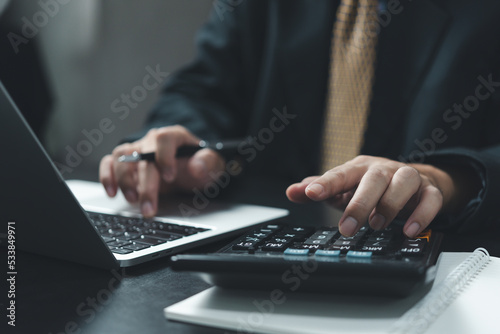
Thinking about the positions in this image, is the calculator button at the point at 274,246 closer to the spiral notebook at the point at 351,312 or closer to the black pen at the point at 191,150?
the spiral notebook at the point at 351,312

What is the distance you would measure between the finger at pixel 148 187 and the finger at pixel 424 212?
320mm

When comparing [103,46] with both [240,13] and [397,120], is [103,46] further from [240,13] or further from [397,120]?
[397,120]

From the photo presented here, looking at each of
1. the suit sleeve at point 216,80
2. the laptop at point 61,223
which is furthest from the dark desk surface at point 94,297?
the suit sleeve at point 216,80

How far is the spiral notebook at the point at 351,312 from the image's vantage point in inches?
11.5

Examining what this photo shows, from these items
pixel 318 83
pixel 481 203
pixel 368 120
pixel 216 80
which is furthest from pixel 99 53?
pixel 481 203

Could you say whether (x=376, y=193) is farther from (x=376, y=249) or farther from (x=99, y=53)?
(x=99, y=53)

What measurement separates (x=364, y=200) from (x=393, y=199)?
0.12 feet

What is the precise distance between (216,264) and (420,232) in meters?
0.20

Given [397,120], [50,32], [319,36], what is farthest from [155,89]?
[397,120]

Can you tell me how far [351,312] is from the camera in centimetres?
31

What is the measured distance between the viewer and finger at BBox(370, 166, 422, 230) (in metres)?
0.44

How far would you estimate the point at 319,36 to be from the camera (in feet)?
3.39

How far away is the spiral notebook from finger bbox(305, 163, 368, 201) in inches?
4.7

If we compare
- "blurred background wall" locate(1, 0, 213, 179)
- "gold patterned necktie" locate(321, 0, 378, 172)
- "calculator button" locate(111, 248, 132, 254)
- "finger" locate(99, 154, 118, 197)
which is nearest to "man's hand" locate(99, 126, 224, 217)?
"finger" locate(99, 154, 118, 197)
